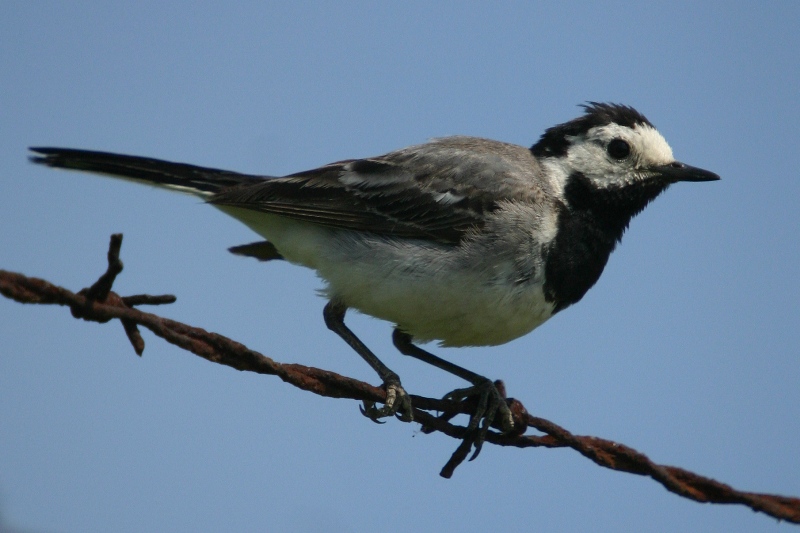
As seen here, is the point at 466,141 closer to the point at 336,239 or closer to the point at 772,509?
the point at 336,239

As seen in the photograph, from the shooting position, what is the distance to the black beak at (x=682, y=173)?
739 centimetres

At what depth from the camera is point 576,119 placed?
7824mm

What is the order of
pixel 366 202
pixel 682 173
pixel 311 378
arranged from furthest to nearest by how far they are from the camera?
pixel 682 173 < pixel 366 202 < pixel 311 378

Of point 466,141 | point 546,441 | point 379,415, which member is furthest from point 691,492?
point 466,141

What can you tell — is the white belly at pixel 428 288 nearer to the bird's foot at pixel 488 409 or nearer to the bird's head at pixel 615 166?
the bird's foot at pixel 488 409

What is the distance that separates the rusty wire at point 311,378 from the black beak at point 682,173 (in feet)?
9.99

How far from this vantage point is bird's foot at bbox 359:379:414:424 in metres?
6.03

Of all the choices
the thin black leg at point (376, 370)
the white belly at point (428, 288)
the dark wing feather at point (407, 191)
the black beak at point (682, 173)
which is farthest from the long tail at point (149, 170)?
the black beak at point (682, 173)

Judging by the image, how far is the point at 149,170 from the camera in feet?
22.2

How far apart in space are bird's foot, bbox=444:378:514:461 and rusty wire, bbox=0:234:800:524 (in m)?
0.51

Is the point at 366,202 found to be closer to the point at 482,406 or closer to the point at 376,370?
the point at 376,370

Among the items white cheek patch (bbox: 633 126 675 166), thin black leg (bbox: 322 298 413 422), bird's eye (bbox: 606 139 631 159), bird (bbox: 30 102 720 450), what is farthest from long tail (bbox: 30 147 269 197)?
white cheek patch (bbox: 633 126 675 166)

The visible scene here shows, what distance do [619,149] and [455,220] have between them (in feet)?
6.17

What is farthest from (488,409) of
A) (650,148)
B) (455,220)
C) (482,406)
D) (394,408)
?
(650,148)
